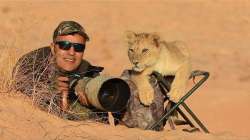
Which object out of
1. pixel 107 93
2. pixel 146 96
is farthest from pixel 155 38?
pixel 107 93

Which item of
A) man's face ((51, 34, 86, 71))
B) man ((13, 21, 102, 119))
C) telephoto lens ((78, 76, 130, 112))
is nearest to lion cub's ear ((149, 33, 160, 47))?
man ((13, 21, 102, 119))

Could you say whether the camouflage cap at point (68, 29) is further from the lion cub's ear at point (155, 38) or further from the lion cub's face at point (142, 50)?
the lion cub's ear at point (155, 38)

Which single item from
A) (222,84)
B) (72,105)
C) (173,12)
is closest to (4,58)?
(72,105)

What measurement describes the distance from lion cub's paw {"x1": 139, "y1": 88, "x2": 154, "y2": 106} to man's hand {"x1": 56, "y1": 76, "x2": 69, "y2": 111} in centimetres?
76

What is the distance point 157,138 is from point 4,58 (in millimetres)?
1668

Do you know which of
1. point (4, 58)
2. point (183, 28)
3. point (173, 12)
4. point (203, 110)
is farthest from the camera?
point (173, 12)

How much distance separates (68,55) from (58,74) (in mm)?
252

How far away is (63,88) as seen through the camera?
720cm

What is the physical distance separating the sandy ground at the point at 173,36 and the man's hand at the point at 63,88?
40 centimetres

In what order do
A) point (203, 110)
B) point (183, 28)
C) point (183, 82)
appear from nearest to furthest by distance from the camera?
point (183, 82) < point (203, 110) < point (183, 28)

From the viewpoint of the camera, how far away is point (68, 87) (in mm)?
7227

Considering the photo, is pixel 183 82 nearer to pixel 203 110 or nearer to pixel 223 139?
pixel 223 139

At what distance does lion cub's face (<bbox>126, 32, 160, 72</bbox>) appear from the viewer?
7.84 metres

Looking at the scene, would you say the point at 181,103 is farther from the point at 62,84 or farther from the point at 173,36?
the point at 173,36
